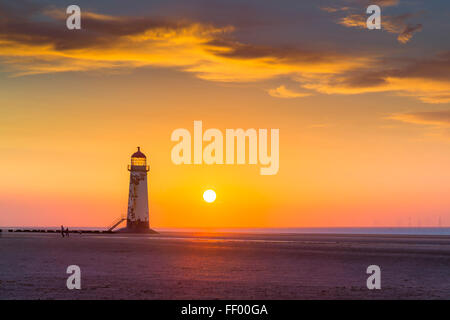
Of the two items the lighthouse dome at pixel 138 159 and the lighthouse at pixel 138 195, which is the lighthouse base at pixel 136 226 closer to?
the lighthouse at pixel 138 195

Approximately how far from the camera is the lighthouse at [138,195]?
10525 centimetres

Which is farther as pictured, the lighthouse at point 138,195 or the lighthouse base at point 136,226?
the lighthouse base at point 136,226

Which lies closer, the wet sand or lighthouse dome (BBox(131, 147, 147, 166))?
the wet sand

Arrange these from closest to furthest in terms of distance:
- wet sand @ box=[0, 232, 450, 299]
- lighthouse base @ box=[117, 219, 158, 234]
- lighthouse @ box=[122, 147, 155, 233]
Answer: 1. wet sand @ box=[0, 232, 450, 299]
2. lighthouse @ box=[122, 147, 155, 233]
3. lighthouse base @ box=[117, 219, 158, 234]

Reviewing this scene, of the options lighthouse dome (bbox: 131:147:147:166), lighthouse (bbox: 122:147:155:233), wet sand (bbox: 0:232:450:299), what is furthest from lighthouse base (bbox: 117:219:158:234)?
wet sand (bbox: 0:232:450:299)

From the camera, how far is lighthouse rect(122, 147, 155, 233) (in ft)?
345

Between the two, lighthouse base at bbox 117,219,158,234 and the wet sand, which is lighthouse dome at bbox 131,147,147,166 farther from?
the wet sand

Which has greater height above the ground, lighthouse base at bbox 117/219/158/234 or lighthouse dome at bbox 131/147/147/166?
lighthouse dome at bbox 131/147/147/166

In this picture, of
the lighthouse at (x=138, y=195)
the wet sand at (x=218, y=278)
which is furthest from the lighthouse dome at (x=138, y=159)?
the wet sand at (x=218, y=278)

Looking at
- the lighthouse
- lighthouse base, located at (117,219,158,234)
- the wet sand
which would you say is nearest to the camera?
the wet sand

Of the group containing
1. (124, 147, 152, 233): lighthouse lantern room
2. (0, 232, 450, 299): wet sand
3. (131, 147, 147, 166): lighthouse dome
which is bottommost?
(0, 232, 450, 299): wet sand
